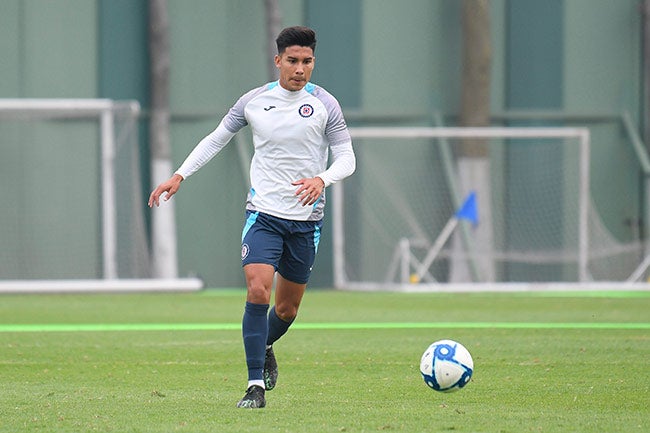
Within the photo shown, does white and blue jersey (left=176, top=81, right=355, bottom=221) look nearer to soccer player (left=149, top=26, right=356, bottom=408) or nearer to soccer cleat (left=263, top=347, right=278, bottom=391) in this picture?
soccer player (left=149, top=26, right=356, bottom=408)

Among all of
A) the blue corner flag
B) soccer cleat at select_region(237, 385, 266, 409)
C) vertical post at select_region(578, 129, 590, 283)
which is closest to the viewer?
soccer cleat at select_region(237, 385, 266, 409)

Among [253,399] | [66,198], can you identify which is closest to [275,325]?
[253,399]

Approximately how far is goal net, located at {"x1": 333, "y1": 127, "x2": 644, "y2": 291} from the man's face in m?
13.6

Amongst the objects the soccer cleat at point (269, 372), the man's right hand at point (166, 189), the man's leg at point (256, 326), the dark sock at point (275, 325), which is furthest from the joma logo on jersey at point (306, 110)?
the soccer cleat at point (269, 372)

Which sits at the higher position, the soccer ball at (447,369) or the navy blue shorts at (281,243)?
the navy blue shorts at (281,243)

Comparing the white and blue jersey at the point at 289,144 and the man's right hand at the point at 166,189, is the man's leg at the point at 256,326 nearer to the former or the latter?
the white and blue jersey at the point at 289,144

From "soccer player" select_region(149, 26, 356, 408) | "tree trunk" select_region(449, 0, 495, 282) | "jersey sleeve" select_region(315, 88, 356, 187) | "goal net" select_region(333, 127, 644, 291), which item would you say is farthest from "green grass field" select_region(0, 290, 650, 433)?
"goal net" select_region(333, 127, 644, 291)

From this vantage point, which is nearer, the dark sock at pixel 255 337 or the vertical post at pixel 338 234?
the dark sock at pixel 255 337

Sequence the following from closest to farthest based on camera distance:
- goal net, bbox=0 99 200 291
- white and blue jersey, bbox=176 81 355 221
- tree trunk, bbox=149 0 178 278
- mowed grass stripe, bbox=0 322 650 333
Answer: white and blue jersey, bbox=176 81 355 221 < mowed grass stripe, bbox=0 322 650 333 < goal net, bbox=0 99 200 291 < tree trunk, bbox=149 0 178 278

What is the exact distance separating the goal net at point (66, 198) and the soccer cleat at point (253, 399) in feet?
43.2

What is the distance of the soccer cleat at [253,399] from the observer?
7488mm

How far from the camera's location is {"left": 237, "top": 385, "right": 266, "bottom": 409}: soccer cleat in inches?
295

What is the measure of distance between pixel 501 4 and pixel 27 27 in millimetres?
8311

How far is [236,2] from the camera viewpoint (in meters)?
23.4
